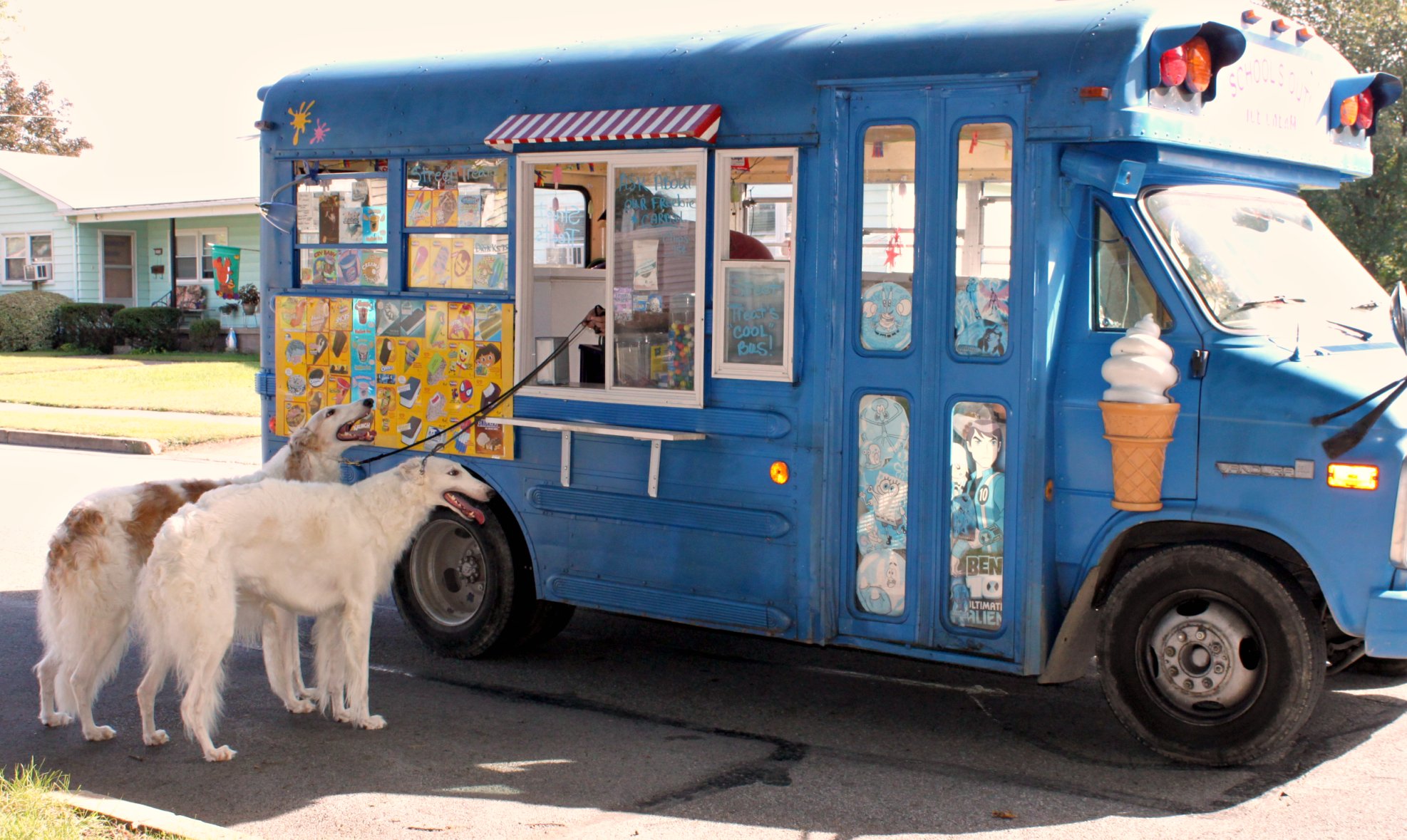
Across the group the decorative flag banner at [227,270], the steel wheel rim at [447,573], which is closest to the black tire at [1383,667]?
the steel wheel rim at [447,573]

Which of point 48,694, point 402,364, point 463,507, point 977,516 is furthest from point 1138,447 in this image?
point 48,694

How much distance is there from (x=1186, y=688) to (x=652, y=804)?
2208mm

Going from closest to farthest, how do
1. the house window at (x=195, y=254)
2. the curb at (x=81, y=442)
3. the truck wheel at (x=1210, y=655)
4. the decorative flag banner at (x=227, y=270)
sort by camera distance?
1. the truck wheel at (x=1210, y=655)
2. the curb at (x=81, y=442)
3. the decorative flag banner at (x=227, y=270)
4. the house window at (x=195, y=254)

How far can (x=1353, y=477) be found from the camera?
510 centimetres

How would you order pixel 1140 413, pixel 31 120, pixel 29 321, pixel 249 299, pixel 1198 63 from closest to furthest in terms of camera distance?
pixel 1140 413
pixel 1198 63
pixel 249 299
pixel 29 321
pixel 31 120

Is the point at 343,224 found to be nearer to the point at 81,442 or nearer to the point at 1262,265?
the point at 1262,265

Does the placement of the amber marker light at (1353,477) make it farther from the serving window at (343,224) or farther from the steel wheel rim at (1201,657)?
the serving window at (343,224)

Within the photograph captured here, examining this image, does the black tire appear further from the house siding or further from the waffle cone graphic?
the house siding

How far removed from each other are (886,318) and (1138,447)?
1234 millimetres

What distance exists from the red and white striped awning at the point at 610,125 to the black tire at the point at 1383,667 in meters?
4.19

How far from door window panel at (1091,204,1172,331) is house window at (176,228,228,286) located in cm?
2918

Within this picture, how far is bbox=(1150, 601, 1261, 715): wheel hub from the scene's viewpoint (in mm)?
5461

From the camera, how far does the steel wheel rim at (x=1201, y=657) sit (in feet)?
17.9

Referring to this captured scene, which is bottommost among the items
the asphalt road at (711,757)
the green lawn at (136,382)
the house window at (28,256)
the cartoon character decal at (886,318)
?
the asphalt road at (711,757)
